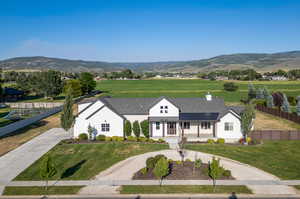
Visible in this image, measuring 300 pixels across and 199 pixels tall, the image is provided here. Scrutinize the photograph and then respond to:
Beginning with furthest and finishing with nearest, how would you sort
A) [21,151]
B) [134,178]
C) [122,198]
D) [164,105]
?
1. [164,105]
2. [21,151]
3. [134,178]
4. [122,198]

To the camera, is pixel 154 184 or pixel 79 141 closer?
pixel 154 184

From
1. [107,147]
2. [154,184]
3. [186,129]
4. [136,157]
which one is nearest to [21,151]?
[107,147]

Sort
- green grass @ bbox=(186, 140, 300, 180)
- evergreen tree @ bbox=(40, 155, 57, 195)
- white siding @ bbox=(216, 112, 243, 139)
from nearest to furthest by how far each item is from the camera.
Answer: evergreen tree @ bbox=(40, 155, 57, 195) < green grass @ bbox=(186, 140, 300, 180) < white siding @ bbox=(216, 112, 243, 139)

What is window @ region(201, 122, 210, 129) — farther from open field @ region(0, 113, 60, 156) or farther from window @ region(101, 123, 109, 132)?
open field @ region(0, 113, 60, 156)

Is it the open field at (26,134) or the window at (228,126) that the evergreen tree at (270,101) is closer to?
the window at (228,126)

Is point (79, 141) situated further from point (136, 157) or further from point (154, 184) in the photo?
point (154, 184)

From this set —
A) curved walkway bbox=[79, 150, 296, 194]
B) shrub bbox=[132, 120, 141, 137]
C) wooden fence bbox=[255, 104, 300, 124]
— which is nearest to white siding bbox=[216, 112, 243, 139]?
curved walkway bbox=[79, 150, 296, 194]

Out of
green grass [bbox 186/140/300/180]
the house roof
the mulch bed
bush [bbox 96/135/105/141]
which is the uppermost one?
the house roof

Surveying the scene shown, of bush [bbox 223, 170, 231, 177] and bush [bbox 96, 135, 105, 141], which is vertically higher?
bush [bbox 96, 135, 105, 141]
